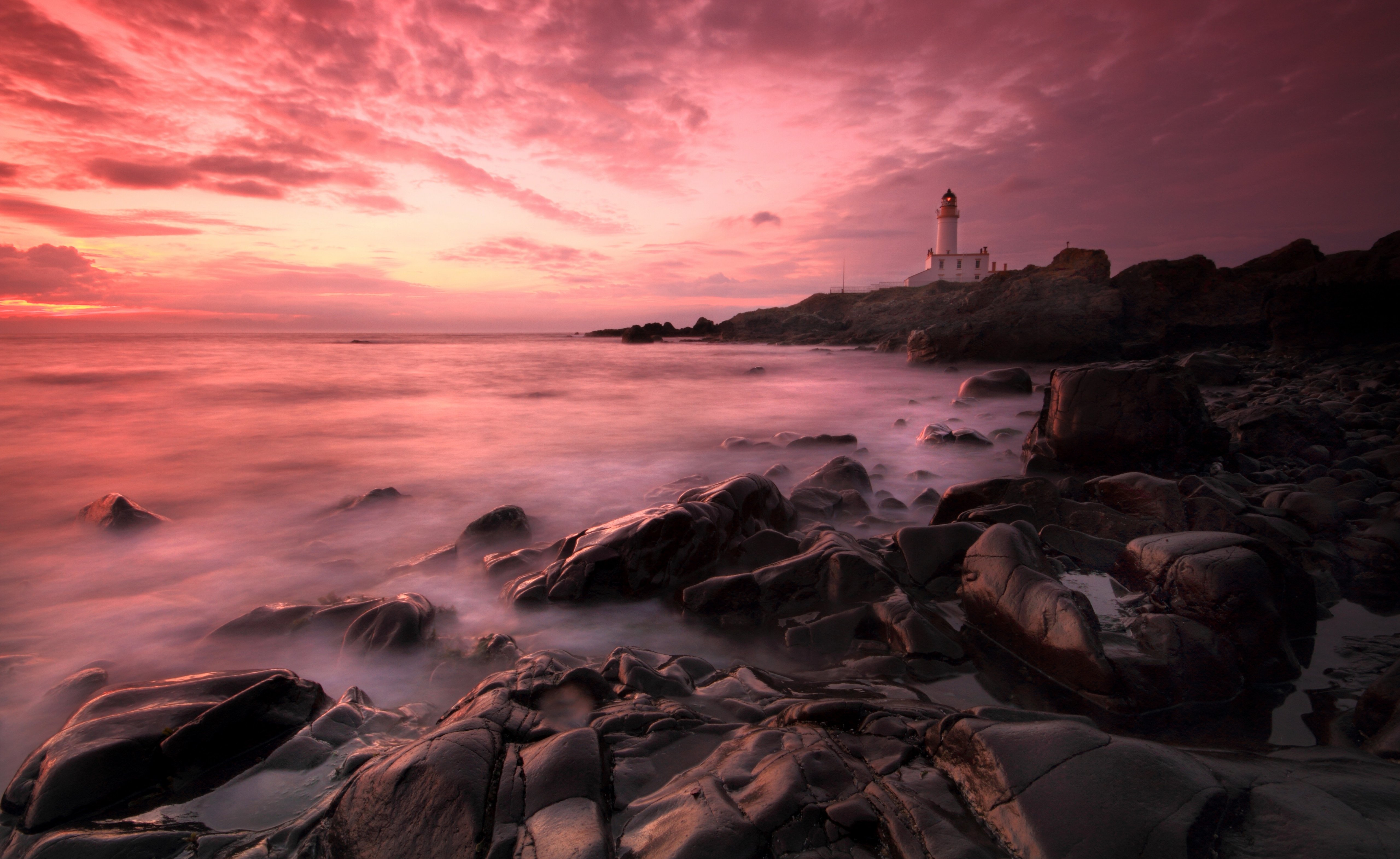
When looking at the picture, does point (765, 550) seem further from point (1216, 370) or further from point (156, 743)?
point (1216, 370)

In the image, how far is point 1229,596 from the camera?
7.39 feet

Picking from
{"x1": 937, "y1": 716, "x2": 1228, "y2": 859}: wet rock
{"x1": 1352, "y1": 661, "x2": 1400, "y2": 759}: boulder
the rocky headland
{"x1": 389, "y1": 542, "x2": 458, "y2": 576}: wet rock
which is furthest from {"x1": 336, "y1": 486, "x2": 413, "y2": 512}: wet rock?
{"x1": 1352, "y1": 661, "x2": 1400, "y2": 759}: boulder

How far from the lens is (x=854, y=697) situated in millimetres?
2213

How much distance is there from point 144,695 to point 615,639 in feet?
5.79

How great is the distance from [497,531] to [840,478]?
2826mm

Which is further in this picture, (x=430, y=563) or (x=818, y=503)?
(x=818, y=503)

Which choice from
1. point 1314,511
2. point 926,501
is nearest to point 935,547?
point 926,501

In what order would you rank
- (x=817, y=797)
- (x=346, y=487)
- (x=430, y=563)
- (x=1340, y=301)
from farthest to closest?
(x=1340, y=301) → (x=346, y=487) → (x=430, y=563) → (x=817, y=797)

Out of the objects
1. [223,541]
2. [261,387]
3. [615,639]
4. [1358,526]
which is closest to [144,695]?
[615,639]

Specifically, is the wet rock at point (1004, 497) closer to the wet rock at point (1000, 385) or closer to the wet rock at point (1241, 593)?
the wet rock at point (1241, 593)

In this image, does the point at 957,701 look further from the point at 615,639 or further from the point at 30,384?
the point at 30,384

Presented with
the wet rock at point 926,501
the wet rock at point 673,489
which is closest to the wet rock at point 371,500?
the wet rock at point 673,489

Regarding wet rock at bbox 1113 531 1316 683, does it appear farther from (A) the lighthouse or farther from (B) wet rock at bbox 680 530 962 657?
(A) the lighthouse

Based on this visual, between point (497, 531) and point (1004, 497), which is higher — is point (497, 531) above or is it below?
below
